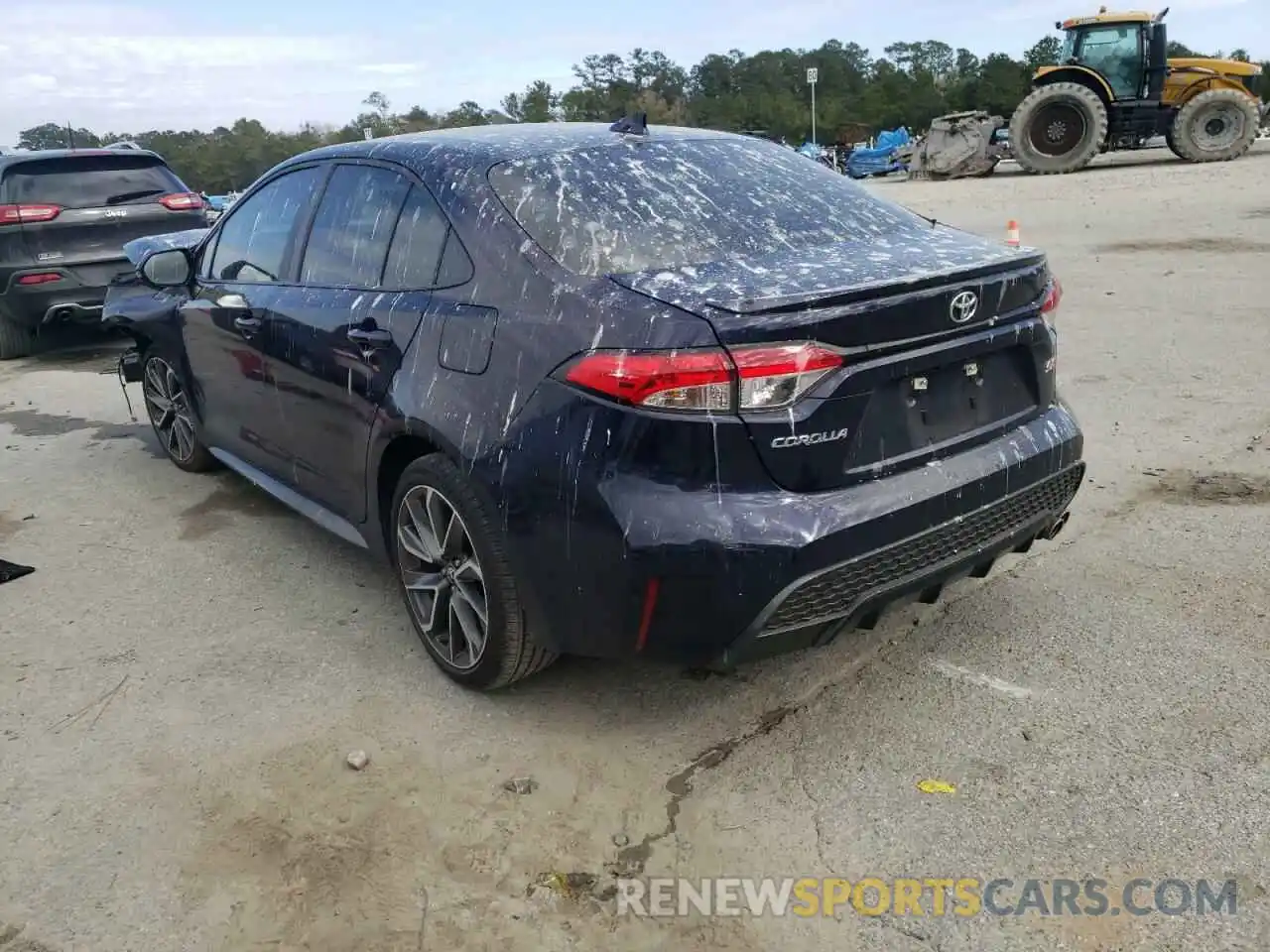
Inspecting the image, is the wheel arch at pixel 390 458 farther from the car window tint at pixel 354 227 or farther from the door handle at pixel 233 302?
the door handle at pixel 233 302

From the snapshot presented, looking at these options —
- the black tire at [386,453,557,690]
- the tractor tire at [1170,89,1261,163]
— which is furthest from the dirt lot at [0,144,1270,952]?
the tractor tire at [1170,89,1261,163]

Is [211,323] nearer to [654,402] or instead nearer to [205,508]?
[205,508]

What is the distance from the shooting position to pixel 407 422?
3168 millimetres

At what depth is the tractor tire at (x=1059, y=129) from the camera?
20859 millimetres

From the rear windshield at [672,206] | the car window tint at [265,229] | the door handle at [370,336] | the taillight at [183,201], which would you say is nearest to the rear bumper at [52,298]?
the taillight at [183,201]

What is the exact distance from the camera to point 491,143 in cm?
342

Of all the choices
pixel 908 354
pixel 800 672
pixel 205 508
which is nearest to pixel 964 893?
pixel 800 672

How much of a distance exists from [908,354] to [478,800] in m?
1.64

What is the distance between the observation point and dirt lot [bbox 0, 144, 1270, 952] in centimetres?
241

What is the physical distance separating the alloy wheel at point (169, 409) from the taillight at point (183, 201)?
4.45 m

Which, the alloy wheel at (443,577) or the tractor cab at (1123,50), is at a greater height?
the tractor cab at (1123,50)

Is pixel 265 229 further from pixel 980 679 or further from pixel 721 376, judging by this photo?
pixel 980 679

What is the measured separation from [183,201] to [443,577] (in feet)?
26.2

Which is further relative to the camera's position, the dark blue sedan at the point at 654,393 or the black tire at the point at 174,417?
the black tire at the point at 174,417
